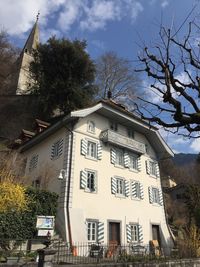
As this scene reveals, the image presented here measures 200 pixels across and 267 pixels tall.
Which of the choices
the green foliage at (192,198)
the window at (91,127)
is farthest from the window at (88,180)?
the green foliage at (192,198)

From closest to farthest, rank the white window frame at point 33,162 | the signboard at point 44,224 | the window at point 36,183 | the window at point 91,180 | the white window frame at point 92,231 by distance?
the signboard at point 44,224
the white window frame at point 92,231
the window at point 91,180
the window at point 36,183
the white window frame at point 33,162

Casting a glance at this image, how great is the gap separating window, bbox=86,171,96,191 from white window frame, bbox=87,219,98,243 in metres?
2.24

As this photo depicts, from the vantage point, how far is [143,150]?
82.7ft

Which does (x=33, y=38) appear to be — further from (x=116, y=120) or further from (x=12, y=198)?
(x=12, y=198)

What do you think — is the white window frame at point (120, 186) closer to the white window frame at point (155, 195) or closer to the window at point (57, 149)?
the white window frame at point (155, 195)

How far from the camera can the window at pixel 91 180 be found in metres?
20.3

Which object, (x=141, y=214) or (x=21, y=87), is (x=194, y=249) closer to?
(x=141, y=214)

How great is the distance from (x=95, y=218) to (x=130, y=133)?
9.23 metres

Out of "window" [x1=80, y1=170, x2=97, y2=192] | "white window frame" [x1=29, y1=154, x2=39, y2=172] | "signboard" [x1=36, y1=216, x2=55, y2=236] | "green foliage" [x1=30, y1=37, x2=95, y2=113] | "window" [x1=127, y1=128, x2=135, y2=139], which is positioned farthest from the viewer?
"green foliage" [x1=30, y1=37, x2=95, y2=113]

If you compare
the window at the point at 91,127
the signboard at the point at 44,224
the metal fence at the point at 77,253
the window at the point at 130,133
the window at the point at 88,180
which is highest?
the window at the point at 130,133

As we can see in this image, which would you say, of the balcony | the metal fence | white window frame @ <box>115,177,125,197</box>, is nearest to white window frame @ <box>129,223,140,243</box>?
white window frame @ <box>115,177,125,197</box>

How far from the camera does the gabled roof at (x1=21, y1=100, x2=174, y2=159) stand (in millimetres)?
21391

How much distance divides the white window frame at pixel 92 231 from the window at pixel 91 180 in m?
2.24

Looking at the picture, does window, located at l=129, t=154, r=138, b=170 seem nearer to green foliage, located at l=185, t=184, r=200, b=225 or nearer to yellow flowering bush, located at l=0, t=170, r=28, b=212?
green foliage, located at l=185, t=184, r=200, b=225
